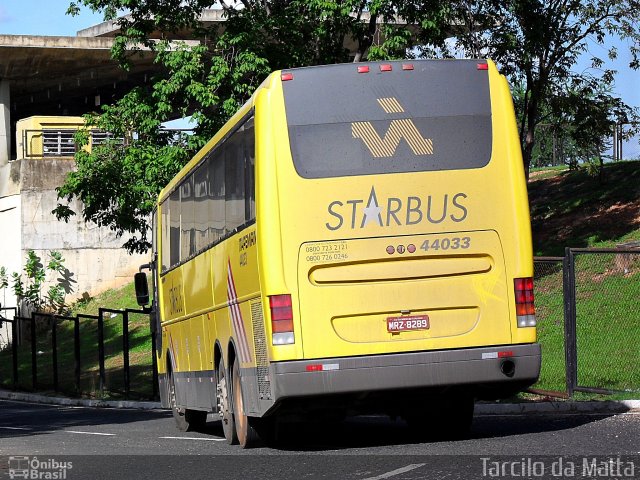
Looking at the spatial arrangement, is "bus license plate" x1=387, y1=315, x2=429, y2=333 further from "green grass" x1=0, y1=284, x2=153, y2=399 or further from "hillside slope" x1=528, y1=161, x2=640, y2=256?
"hillside slope" x1=528, y1=161, x2=640, y2=256

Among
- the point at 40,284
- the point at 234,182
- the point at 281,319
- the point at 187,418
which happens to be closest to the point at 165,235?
the point at 187,418

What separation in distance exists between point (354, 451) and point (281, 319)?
150 centimetres

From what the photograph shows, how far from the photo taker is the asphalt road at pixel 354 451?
36.0 ft

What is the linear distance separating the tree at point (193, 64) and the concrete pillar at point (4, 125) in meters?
19.0

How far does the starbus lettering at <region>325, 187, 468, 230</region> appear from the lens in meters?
13.0

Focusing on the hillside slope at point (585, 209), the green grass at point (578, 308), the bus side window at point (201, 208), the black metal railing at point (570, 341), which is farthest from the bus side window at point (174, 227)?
the hillside slope at point (585, 209)

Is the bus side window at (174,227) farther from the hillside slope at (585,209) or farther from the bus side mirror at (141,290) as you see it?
the hillside slope at (585,209)

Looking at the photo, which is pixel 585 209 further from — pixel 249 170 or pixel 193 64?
pixel 249 170

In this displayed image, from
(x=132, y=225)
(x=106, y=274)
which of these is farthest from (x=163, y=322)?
(x=106, y=274)

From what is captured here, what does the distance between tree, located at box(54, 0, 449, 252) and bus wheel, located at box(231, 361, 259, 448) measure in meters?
16.2

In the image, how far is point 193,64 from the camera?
31.0 metres

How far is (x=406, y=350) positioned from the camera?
507 inches

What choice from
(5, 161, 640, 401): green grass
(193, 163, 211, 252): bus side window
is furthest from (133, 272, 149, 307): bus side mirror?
(5, 161, 640, 401): green grass

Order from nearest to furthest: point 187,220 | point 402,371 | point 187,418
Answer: point 402,371, point 187,220, point 187,418
